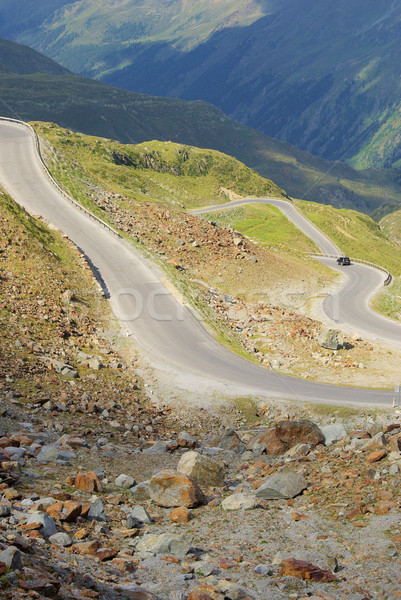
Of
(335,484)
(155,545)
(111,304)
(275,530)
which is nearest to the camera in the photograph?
(155,545)

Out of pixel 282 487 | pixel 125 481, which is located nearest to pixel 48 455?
pixel 125 481

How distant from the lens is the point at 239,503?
774 inches

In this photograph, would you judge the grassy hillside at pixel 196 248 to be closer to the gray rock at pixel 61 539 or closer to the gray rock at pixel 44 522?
the gray rock at pixel 44 522

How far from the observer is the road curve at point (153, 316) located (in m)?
38.3

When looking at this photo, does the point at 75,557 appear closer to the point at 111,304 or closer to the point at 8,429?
the point at 8,429

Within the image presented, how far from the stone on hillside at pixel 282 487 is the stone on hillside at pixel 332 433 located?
252 inches

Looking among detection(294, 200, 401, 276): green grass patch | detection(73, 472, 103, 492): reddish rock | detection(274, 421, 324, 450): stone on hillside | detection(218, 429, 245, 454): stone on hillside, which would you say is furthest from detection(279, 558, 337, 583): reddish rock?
detection(294, 200, 401, 276): green grass patch

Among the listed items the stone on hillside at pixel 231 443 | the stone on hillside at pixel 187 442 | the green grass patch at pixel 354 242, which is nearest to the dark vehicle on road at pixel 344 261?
the green grass patch at pixel 354 242

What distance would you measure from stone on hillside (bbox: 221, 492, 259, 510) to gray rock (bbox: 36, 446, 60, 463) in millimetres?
6436

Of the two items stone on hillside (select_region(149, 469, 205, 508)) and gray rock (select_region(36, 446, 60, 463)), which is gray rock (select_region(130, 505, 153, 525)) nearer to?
stone on hillside (select_region(149, 469, 205, 508))

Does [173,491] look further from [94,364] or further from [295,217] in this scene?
[295,217]

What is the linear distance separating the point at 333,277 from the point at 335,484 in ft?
211

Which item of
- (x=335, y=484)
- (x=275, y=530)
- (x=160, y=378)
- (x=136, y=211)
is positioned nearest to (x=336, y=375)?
(x=160, y=378)

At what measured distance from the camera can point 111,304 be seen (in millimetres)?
49031
